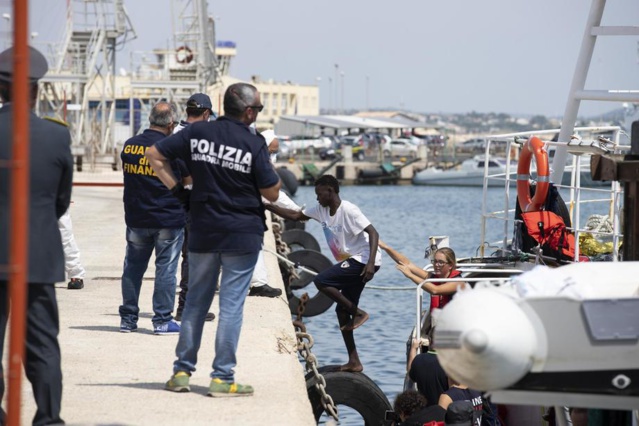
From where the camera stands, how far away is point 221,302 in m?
7.62

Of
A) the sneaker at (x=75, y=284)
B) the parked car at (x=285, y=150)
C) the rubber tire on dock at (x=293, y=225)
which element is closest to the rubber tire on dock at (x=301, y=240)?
the rubber tire on dock at (x=293, y=225)

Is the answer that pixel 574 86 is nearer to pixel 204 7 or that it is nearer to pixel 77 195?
pixel 77 195

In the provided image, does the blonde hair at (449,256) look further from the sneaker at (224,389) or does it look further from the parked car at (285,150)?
the parked car at (285,150)

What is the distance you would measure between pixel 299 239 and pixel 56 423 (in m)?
15.0

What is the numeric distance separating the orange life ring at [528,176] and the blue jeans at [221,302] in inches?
174

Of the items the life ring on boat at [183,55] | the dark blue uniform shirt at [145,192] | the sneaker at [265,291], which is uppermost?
the life ring on boat at [183,55]

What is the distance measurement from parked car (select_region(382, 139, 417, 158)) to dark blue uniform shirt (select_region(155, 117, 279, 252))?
92.3 metres

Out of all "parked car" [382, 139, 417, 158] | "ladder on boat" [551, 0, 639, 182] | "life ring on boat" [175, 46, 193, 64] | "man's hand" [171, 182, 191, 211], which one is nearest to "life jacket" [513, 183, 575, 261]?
"ladder on boat" [551, 0, 639, 182]

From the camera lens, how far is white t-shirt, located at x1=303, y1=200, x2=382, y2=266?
36.3ft

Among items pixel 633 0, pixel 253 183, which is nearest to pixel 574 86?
pixel 633 0

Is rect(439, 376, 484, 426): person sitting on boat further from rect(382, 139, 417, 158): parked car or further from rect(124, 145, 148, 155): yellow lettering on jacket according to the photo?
rect(382, 139, 417, 158): parked car

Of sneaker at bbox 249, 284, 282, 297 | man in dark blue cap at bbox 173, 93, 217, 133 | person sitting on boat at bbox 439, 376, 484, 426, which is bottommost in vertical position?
person sitting on boat at bbox 439, 376, 484, 426

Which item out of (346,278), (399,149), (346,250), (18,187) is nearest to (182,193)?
(18,187)

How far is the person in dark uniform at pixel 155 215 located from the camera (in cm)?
977
